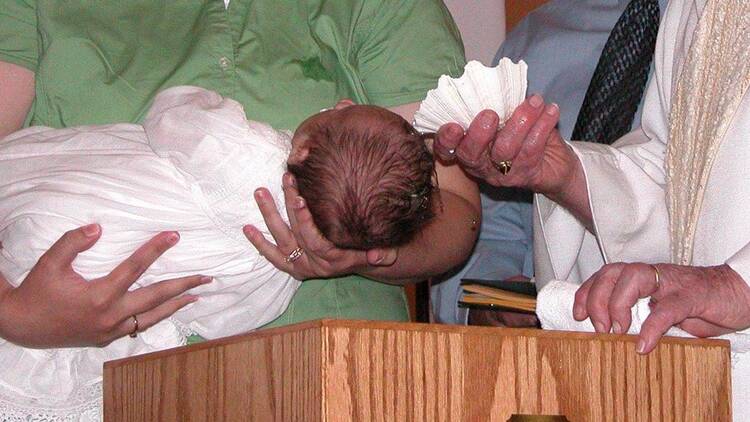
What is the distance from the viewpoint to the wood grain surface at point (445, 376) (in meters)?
0.97

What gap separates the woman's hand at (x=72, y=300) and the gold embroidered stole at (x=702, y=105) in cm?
73

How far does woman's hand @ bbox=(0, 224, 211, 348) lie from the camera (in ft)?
5.00

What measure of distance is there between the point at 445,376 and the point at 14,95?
102 cm

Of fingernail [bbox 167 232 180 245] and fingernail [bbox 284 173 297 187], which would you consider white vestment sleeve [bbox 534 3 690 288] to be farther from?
fingernail [bbox 167 232 180 245]

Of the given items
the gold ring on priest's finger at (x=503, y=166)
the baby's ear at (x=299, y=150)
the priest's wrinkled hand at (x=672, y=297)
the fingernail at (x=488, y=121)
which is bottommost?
the priest's wrinkled hand at (x=672, y=297)

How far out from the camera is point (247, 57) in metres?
1.77

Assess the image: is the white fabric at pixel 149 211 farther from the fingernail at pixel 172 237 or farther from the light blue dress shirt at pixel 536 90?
the light blue dress shirt at pixel 536 90

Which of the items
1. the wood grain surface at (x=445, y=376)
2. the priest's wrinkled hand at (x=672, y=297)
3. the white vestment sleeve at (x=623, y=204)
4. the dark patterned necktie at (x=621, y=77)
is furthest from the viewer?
the dark patterned necktie at (x=621, y=77)

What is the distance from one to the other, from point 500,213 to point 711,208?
1.10 m

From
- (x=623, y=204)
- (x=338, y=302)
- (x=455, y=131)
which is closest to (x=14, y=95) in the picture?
(x=338, y=302)

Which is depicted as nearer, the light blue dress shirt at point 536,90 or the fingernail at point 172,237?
the fingernail at point 172,237

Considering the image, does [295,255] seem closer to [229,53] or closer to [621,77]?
[229,53]

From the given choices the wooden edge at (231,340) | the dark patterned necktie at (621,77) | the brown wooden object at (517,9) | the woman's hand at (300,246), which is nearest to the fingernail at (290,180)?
the woman's hand at (300,246)

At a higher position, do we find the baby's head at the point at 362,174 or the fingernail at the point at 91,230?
the baby's head at the point at 362,174
